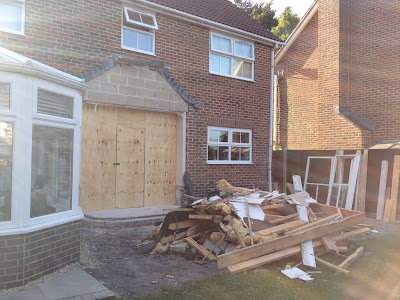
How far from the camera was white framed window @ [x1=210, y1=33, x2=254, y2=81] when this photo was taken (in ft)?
36.7

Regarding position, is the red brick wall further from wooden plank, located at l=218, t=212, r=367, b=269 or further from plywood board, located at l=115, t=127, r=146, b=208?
wooden plank, located at l=218, t=212, r=367, b=269

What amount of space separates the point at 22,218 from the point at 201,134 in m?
6.59

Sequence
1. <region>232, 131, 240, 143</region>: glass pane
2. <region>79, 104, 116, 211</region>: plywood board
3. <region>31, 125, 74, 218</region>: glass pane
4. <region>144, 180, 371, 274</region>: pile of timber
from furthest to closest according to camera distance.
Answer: <region>232, 131, 240, 143</region>: glass pane
<region>79, 104, 116, 211</region>: plywood board
<region>144, 180, 371, 274</region>: pile of timber
<region>31, 125, 74, 218</region>: glass pane

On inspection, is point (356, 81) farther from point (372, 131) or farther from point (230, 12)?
point (230, 12)

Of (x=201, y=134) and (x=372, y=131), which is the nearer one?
(x=201, y=134)

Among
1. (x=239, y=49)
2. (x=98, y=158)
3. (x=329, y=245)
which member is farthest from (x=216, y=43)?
(x=329, y=245)

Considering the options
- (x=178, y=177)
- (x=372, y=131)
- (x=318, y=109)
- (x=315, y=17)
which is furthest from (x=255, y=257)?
(x=315, y=17)

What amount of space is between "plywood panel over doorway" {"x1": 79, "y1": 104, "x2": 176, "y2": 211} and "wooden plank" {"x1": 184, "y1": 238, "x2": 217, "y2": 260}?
334cm

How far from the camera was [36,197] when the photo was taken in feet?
15.9

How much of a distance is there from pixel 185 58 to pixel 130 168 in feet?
11.7

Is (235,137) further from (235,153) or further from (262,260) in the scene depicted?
(262,260)

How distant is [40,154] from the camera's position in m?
4.97

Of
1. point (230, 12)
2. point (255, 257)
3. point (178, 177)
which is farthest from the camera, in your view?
point (230, 12)

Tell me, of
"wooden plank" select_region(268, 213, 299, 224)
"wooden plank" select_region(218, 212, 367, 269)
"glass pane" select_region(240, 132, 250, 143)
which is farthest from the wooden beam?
"glass pane" select_region(240, 132, 250, 143)
